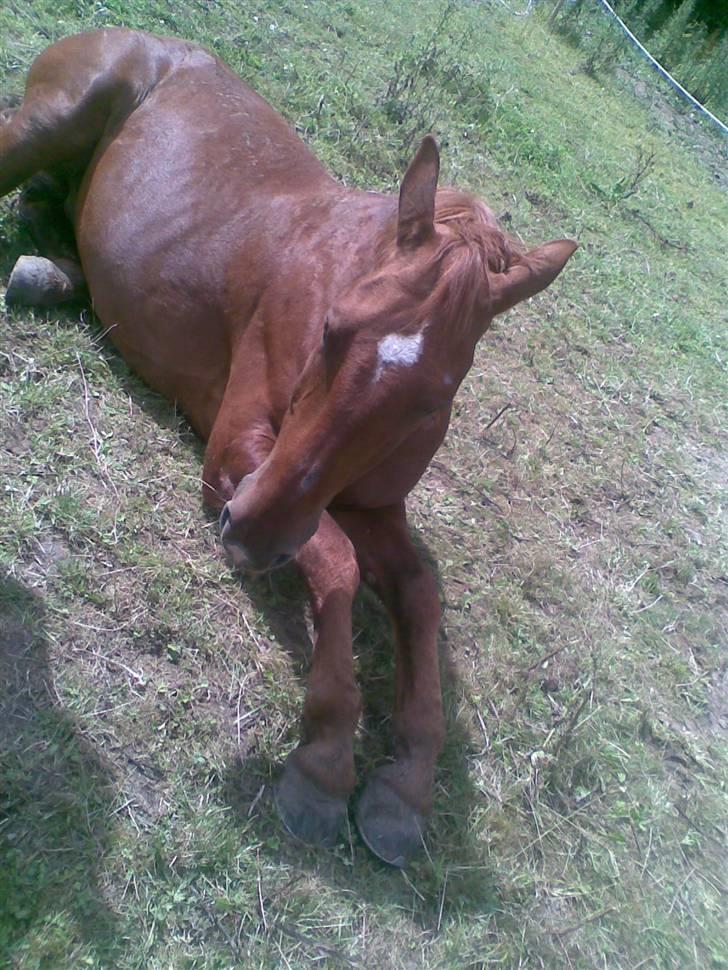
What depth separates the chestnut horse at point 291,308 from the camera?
85.6 inches

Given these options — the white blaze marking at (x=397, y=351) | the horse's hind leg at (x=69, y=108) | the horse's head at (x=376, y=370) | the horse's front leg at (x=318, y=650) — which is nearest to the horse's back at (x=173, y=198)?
the horse's hind leg at (x=69, y=108)

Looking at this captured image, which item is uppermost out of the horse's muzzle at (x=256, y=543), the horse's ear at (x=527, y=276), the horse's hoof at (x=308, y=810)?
the horse's ear at (x=527, y=276)

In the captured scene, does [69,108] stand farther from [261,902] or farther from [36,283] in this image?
[261,902]

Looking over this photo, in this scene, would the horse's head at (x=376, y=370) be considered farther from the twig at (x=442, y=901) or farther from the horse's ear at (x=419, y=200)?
the twig at (x=442, y=901)

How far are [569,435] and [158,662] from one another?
Answer: 9.62 feet

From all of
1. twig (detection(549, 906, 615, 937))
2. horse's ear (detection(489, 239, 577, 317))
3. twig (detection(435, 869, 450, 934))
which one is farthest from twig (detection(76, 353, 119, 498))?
twig (detection(549, 906, 615, 937))

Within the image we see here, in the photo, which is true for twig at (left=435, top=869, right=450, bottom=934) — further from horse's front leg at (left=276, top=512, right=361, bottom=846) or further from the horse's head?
the horse's head

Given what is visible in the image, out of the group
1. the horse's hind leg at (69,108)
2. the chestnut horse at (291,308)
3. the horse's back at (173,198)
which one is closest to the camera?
the chestnut horse at (291,308)

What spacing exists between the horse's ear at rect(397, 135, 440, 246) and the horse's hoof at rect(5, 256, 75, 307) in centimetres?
174

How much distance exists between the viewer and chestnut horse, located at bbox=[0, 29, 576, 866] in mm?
2174

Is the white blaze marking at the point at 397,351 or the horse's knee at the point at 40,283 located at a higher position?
the white blaze marking at the point at 397,351

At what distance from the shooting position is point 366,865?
2.34 meters

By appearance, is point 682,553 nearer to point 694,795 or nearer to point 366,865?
point 694,795

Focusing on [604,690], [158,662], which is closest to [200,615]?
[158,662]
